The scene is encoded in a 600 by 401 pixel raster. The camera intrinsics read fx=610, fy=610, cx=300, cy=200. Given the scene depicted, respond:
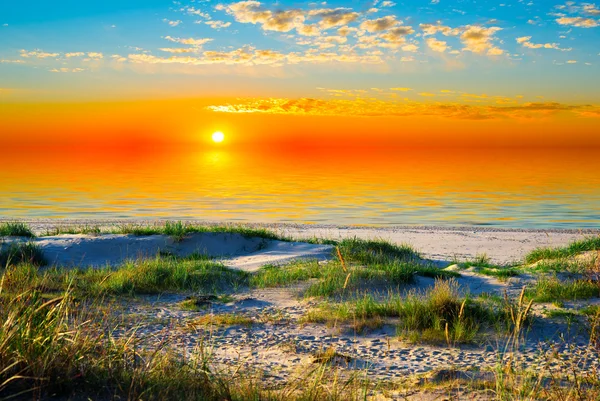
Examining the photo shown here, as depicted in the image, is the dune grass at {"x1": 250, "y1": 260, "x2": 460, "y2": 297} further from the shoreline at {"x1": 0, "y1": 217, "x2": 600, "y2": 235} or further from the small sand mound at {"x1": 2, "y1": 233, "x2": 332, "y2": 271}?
the shoreline at {"x1": 0, "y1": 217, "x2": 600, "y2": 235}

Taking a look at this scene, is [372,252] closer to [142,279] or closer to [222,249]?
[222,249]

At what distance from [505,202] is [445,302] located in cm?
3381

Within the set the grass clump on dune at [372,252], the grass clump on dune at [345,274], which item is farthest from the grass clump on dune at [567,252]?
the grass clump on dune at [345,274]

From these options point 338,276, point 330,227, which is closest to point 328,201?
point 330,227

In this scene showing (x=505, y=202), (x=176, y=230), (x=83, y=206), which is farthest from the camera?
(x=505, y=202)

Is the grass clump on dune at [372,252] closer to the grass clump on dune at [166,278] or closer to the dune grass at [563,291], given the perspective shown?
the grass clump on dune at [166,278]

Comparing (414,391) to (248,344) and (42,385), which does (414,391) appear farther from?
(42,385)

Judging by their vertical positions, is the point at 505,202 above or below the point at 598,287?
below

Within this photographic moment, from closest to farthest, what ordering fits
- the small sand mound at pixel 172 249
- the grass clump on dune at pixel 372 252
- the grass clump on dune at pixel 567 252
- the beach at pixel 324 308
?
the beach at pixel 324 308
the grass clump on dune at pixel 372 252
the grass clump on dune at pixel 567 252
the small sand mound at pixel 172 249

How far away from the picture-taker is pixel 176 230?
16516mm

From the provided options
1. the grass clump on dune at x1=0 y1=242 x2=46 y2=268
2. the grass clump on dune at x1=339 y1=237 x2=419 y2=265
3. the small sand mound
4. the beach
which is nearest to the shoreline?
the small sand mound

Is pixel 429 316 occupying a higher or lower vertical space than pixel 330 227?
higher

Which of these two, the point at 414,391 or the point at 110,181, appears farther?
the point at 110,181

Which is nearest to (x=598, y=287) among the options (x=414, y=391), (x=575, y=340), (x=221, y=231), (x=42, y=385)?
(x=575, y=340)
